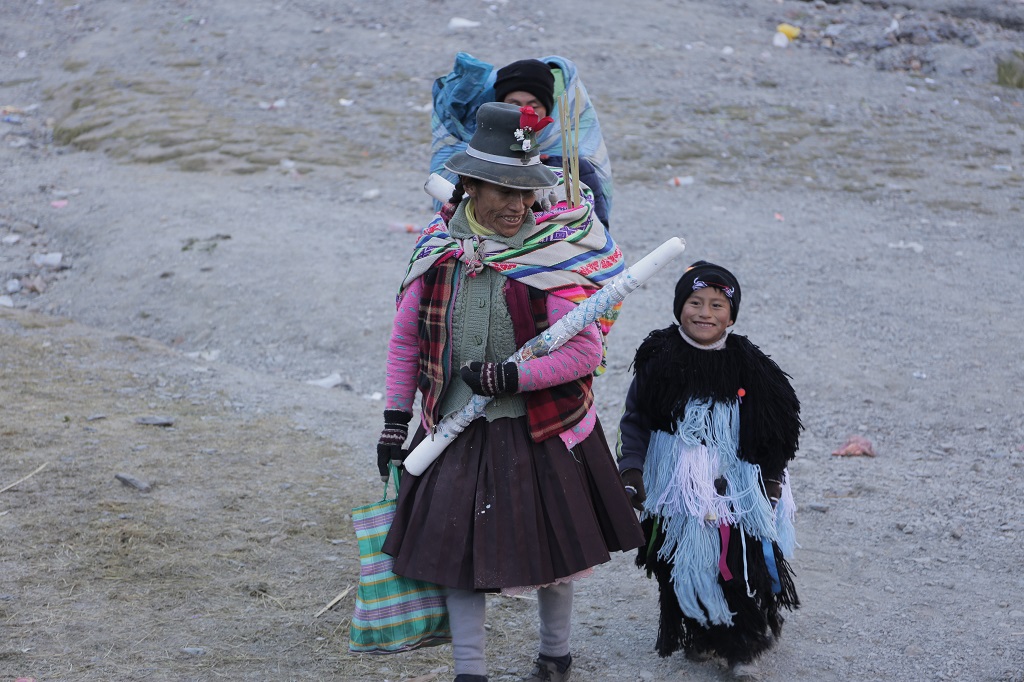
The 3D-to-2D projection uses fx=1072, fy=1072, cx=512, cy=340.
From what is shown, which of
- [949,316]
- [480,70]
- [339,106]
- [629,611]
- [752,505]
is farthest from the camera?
[339,106]

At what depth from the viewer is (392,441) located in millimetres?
3121

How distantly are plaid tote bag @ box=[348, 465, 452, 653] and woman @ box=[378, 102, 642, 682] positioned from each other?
2.4 inches

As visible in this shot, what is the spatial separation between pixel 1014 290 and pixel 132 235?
6725 millimetres

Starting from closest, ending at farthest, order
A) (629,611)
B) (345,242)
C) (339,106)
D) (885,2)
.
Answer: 1. (629,611)
2. (345,242)
3. (339,106)
4. (885,2)

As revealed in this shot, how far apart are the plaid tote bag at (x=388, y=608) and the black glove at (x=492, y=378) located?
429 mm

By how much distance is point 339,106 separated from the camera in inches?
464

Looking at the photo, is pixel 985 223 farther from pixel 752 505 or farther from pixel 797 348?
pixel 752 505

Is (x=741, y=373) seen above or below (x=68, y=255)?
above

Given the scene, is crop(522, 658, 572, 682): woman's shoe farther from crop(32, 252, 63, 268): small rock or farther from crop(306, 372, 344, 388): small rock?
crop(32, 252, 63, 268): small rock

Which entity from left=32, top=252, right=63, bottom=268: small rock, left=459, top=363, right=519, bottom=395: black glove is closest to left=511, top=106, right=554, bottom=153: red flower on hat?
left=459, top=363, right=519, bottom=395: black glove

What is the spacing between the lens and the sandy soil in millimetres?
3793

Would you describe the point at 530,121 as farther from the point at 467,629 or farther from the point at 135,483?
the point at 135,483

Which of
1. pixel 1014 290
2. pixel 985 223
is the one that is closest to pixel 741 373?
pixel 1014 290

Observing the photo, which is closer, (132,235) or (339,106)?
(132,235)
